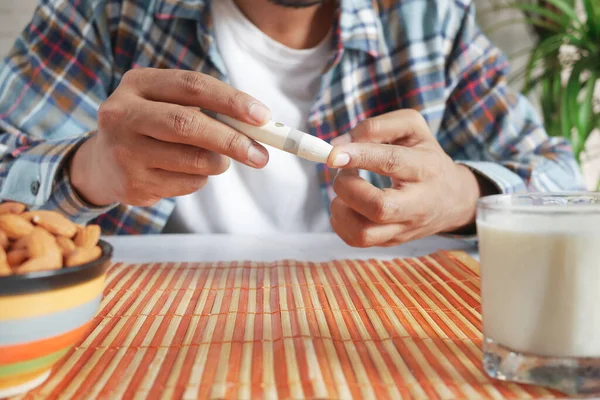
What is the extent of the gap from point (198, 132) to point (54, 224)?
0.64 ft

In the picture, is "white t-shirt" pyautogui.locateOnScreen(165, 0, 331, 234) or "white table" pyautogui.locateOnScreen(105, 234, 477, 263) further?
"white t-shirt" pyautogui.locateOnScreen(165, 0, 331, 234)

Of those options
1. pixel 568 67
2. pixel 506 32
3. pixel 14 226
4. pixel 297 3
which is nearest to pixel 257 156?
pixel 14 226

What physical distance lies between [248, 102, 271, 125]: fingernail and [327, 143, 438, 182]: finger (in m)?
0.08

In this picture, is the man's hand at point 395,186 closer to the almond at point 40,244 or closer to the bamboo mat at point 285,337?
the bamboo mat at point 285,337

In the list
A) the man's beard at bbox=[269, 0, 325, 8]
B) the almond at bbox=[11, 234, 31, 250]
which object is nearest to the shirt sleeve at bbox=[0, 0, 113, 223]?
the man's beard at bbox=[269, 0, 325, 8]

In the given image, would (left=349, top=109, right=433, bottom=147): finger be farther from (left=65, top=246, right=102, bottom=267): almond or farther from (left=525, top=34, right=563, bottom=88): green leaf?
(left=525, top=34, right=563, bottom=88): green leaf

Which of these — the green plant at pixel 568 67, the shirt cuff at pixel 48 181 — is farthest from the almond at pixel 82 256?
the green plant at pixel 568 67

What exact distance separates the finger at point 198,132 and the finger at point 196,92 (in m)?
0.01

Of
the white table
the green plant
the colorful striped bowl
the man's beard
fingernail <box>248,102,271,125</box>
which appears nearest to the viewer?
the colorful striped bowl

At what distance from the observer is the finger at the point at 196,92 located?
516 mm

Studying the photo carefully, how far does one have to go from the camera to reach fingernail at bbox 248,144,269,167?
543 mm

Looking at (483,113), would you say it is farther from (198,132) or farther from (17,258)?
(17,258)

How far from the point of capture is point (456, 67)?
1.11 metres

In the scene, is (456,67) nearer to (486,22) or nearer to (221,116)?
(221,116)
